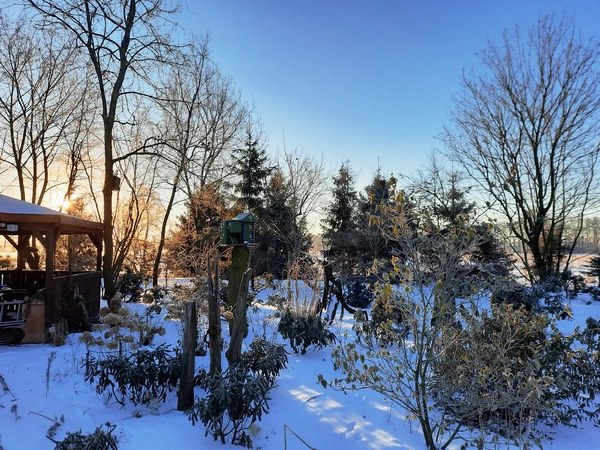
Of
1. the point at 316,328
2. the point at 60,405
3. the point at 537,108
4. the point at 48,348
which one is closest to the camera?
the point at 60,405

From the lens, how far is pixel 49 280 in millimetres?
6531

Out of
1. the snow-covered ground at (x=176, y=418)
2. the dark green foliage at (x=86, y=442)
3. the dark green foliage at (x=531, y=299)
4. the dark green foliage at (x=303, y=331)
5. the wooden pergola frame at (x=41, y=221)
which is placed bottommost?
the snow-covered ground at (x=176, y=418)

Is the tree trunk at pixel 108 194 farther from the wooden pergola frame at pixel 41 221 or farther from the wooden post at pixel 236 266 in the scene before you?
the wooden post at pixel 236 266

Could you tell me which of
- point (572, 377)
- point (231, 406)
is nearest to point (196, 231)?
point (231, 406)

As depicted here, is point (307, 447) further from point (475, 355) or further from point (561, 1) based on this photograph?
point (561, 1)

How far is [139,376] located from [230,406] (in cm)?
127

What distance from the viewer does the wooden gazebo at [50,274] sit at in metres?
6.44

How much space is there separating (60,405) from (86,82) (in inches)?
527

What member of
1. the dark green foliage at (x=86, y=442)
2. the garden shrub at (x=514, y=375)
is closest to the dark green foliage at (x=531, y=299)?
the garden shrub at (x=514, y=375)

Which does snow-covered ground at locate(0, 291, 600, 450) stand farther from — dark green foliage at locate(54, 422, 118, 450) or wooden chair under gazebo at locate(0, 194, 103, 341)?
wooden chair under gazebo at locate(0, 194, 103, 341)

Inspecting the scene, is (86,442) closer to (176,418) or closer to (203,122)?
(176,418)

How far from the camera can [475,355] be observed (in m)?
3.44

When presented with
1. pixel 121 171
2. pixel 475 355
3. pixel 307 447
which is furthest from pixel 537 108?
pixel 121 171

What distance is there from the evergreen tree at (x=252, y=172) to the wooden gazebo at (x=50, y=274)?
1257 cm
